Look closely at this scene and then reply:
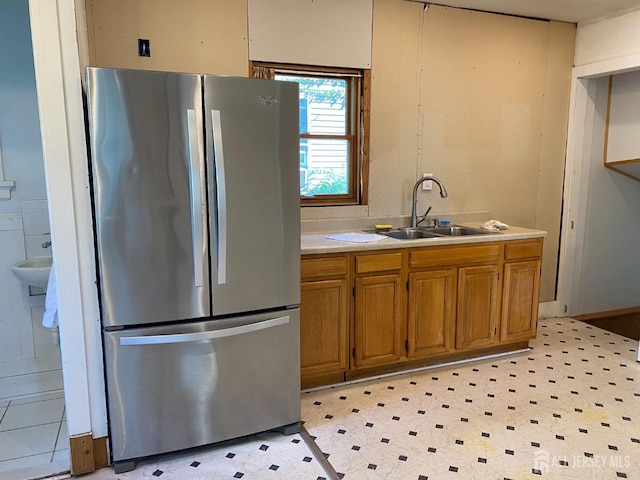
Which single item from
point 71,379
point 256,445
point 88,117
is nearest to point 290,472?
point 256,445

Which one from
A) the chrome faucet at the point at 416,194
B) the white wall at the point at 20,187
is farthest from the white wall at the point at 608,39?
the white wall at the point at 20,187

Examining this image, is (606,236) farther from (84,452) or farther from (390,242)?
(84,452)

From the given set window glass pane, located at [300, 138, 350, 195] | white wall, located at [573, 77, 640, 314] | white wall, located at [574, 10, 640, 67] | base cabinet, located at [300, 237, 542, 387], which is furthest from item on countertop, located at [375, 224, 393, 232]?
white wall, located at [574, 10, 640, 67]

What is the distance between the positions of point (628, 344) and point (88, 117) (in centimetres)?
406

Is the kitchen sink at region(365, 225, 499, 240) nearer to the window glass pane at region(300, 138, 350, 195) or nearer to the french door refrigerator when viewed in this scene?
the window glass pane at region(300, 138, 350, 195)

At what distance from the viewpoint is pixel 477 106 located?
3811 millimetres

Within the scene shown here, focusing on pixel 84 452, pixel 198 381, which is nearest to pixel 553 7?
pixel 198 381

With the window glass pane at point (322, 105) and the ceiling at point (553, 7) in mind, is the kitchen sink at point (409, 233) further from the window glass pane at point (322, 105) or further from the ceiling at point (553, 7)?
the ceiling at point (553, 7)

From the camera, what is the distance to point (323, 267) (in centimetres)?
285

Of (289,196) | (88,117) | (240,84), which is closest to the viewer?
(88,117)

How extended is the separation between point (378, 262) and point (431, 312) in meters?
0.55

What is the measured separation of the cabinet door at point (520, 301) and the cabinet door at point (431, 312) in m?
0.47

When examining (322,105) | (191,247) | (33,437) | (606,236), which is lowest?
(33,437)

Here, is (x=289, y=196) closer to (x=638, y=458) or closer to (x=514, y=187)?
(x=638, y=458)
